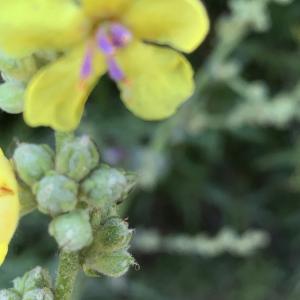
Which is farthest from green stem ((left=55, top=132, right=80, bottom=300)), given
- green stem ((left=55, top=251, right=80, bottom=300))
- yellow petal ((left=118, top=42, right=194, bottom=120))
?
yellow petal ((left=118, top=42, right=194, bottom=120))

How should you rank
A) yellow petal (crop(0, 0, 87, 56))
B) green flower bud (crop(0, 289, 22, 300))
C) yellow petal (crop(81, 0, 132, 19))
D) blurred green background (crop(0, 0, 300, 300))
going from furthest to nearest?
1. blurred green background (crop(0, 0, 300, 300))
2. green flower bud (crop(0, 289, 22, 300))
3. yellow petal (crop(81, 0, 132, 19))
4. yellow petal (crop(0, 0, 87, 56))

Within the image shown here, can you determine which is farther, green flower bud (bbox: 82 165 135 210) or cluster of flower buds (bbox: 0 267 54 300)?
cluster of flower buds (bbox: 0 267 54 300)

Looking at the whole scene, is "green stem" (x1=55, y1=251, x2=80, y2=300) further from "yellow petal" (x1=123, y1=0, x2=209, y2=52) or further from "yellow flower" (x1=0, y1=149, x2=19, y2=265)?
"yellow petal" (x1=123, y1=0, x2=209, y2=52)

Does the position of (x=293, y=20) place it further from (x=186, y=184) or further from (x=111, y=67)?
(x=111, y=67)

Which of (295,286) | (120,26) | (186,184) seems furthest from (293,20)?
(120,26)

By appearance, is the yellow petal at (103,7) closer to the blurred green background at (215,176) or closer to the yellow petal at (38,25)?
the yellow petal at (38,25)

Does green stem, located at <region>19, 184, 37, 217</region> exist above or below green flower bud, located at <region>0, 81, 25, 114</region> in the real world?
below

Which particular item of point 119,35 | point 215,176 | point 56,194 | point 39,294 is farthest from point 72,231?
point 215,176
